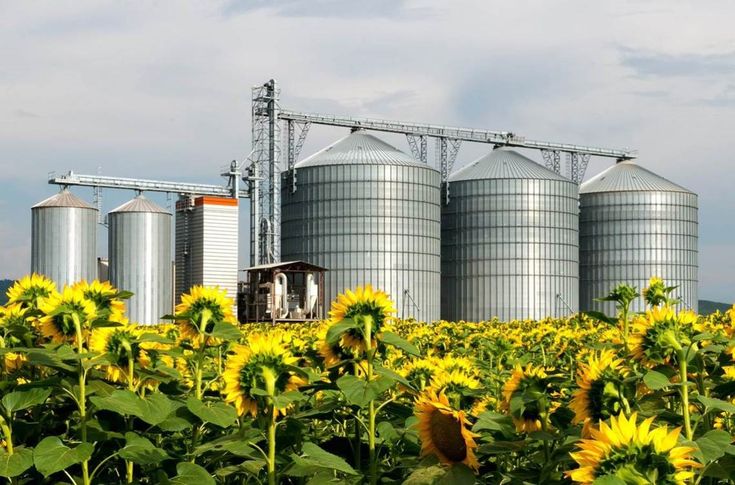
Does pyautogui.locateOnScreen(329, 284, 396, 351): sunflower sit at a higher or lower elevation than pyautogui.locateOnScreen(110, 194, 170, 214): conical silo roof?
lower

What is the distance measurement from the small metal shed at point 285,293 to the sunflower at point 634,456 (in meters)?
52.2

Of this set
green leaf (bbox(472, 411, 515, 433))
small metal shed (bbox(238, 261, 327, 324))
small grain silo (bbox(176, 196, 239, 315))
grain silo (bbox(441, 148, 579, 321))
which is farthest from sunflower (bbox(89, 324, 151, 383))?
grain silo (bbox(441, 148, 579, 321))

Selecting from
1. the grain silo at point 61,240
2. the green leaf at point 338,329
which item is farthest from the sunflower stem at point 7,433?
the grain silo at point 61,240

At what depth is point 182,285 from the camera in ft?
211

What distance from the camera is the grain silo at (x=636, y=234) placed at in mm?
70375

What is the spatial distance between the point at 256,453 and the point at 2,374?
1.70 metres

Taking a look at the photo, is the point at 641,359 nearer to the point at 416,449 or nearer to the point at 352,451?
the point at 416,449

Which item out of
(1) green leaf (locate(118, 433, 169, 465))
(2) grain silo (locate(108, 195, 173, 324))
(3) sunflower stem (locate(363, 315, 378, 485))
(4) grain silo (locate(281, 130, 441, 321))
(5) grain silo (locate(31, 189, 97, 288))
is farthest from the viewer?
(4) grain silo (locate(281, 130, 441, 321))

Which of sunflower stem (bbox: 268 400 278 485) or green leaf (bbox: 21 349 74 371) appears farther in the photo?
green leaf (bbox: 21 349 74 371)

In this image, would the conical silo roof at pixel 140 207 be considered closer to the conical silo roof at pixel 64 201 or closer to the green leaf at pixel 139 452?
the conical silo roof at pixel 64 201

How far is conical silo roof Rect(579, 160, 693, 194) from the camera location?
71.4 meters

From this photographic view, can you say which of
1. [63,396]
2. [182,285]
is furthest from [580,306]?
[63,396]

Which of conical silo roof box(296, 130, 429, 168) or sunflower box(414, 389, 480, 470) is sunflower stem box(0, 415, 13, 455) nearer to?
sunflower box(414, 389, 480, 470)

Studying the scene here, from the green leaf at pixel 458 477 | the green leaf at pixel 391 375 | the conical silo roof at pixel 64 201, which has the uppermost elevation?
the conical silo roof at pixel 64 201
